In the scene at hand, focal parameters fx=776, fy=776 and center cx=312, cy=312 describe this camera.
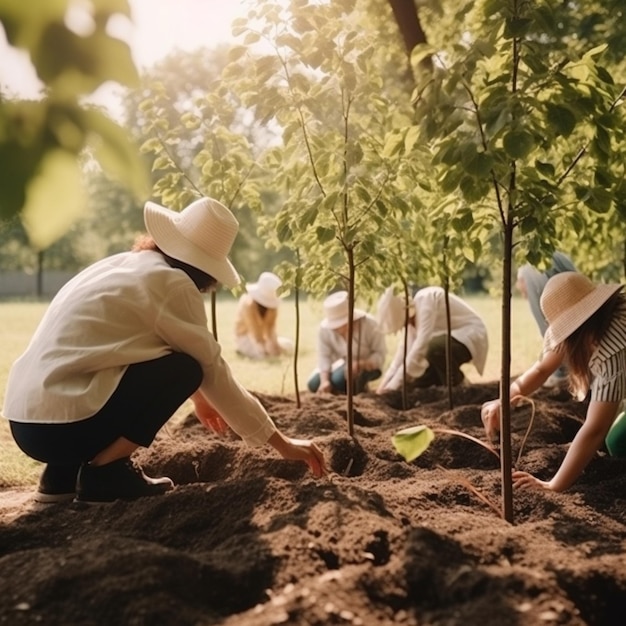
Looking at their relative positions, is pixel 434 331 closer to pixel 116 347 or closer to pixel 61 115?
pixel 116 347

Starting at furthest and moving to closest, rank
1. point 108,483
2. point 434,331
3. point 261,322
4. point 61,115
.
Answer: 1. point 261,322
2. point 434,331
3. point 108,483
4. point 61,115

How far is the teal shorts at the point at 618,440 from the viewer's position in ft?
12.5

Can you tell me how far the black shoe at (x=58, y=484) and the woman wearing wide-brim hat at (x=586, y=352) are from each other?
1720 mm

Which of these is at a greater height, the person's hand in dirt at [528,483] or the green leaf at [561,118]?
the green leaf at [561,118]

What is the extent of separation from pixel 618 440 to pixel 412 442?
Result: 215 centimetres

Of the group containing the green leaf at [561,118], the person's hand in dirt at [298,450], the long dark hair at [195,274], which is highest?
Result: the green leaf at [561,118]

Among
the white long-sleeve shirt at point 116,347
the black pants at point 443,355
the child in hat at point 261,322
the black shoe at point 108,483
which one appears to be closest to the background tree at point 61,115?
the white long-sleeve shirt at point 116,347

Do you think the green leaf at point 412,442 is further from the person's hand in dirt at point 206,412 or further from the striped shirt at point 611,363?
the person's hand in dirt at point 206,412

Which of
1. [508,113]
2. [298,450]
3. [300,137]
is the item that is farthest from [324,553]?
[300,137]

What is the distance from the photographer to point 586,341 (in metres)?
3.09

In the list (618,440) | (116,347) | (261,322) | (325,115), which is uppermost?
(325,115)

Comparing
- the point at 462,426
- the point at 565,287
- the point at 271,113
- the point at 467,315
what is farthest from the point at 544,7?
the point at 467,315

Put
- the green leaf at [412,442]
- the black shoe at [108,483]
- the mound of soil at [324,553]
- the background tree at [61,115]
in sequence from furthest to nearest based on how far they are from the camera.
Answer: the black shoe at [108,483] < the green leaf at [412,442] < the mound of soil at [324,553] < the background tree at [61,115]

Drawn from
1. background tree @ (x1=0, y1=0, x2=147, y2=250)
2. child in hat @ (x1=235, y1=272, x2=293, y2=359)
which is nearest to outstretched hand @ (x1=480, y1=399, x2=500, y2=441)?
background tree @ (x1=0, y1=0, x2=147, y2=250)
